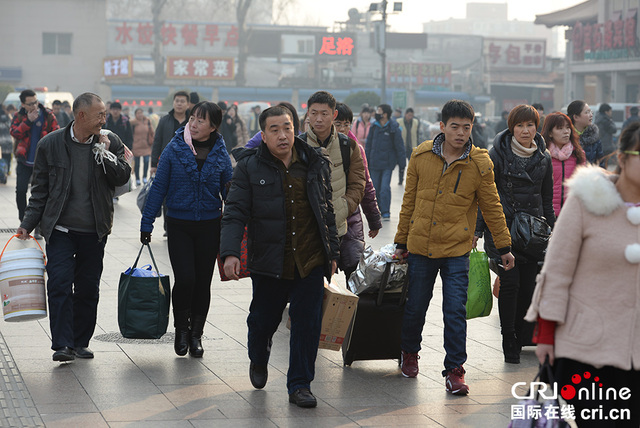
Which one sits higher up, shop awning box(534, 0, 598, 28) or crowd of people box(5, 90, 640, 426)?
shop awning box(534, 0, 598, 28)

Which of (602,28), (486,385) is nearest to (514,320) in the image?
(486,385)

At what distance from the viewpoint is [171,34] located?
70.7 metres

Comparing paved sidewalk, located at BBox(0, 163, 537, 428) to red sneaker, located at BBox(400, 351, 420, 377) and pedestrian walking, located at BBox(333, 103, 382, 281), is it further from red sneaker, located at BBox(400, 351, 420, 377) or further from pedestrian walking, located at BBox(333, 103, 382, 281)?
pedestrian walking, located at BBox(333, 103, 382, 281)

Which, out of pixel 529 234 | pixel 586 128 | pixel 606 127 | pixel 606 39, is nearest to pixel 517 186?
pixel 529 234

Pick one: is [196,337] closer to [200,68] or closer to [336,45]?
[200,68]

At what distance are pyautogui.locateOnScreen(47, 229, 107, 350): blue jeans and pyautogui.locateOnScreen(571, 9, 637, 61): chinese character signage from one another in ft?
137

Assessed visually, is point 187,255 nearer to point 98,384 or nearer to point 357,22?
point 98,384

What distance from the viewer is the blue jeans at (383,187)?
1542cm

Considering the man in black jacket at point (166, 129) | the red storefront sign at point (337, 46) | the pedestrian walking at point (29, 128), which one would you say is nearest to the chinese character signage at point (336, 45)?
the red storefront sign at point (337, 46)

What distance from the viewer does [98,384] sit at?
19.2 ft

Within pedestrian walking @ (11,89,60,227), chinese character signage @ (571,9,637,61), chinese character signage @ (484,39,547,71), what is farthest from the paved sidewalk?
chinese character signage @ (484,39,547,71)

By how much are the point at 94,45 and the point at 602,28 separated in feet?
97.1

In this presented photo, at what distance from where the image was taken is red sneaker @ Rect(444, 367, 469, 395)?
580cm

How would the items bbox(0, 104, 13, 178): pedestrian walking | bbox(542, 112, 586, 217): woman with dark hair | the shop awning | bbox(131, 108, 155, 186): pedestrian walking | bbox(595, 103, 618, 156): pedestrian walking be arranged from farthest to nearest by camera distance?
the shop awning < bbox(0, 104, 13, 178): pedestrian walking < bbox(131, 108, 155, 186): pedestrian walking < bbox(595, 103, 618, 156): pedestrian walking < bbox(542, 112, 586, 217): woman with dark hair
